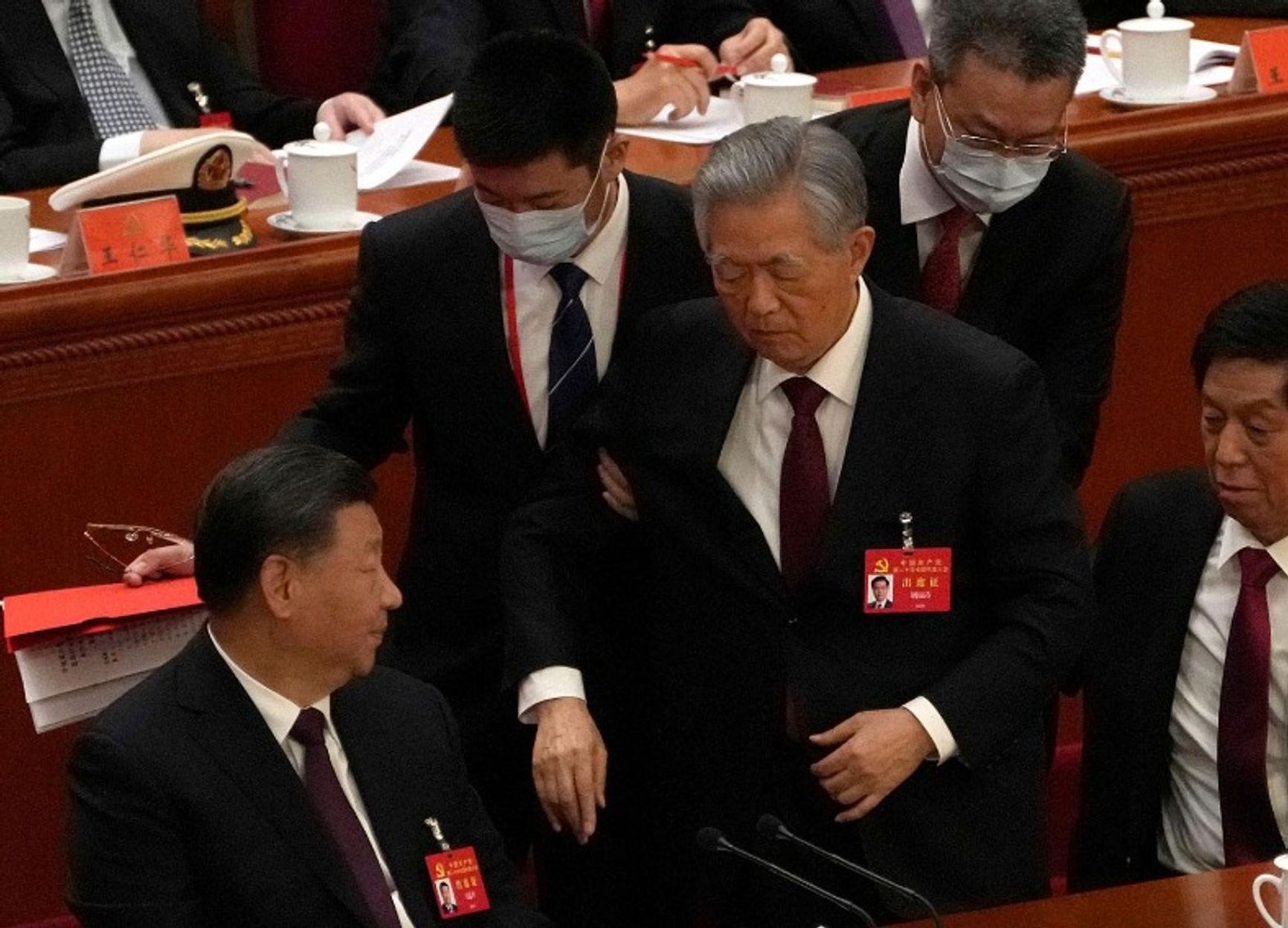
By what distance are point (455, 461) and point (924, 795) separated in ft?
2.39

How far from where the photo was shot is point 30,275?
127 inches

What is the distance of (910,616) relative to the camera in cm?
256

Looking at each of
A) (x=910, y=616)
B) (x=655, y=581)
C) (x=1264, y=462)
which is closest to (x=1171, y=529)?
(x=1264, y=462)

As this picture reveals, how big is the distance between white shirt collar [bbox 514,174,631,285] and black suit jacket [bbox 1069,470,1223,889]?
66cm

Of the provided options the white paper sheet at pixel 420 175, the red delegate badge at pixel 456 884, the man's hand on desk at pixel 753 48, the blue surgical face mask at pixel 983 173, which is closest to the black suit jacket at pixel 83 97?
the white paper sheet at pixel 420 175

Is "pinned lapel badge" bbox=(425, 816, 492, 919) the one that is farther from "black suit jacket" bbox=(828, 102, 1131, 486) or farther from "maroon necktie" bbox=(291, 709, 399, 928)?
"black suit jacket" bbox=(828, 102, 1131, 486)

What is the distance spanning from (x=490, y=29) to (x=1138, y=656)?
2197 millimetres

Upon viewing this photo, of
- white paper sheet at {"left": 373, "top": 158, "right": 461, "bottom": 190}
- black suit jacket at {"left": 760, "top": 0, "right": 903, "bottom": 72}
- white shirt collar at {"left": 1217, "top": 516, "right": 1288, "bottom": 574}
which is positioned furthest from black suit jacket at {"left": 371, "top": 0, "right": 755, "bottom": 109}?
white shirt collar at {"left": 1217, "top": 516, "right": 1288, "bottom": 574}

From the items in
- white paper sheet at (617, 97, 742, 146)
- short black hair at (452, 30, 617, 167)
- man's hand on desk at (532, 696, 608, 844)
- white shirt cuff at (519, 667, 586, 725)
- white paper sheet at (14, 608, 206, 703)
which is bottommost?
man's hand on desk at (532, 696, 608, 844)

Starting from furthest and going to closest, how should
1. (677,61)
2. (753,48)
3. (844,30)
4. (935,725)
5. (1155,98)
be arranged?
(844,30) → (753,48) → (677,61) → (1155,98) → (935,725)

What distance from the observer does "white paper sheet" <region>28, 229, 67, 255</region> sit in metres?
Result: 3.42

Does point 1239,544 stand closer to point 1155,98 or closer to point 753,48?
point 1155,98

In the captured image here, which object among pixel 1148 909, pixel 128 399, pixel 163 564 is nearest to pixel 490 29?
pixel 128 399

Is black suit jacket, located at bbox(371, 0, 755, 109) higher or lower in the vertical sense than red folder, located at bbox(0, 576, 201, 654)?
higher
